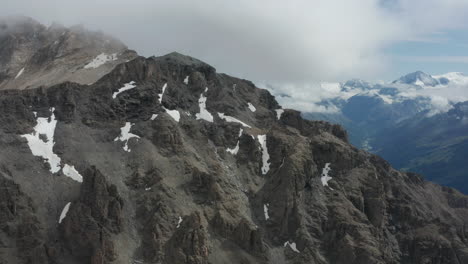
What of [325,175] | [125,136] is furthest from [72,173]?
[325,175]

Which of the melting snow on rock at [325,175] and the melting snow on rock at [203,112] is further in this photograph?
the melting snow on rock at [203,112]

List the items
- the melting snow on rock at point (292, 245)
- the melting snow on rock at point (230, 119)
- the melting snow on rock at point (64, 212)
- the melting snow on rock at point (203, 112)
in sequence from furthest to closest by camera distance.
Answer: the melting snow on rock at point (230, 119), the melting snow on rock at point (203, 112), the melting snow on rock at point (292, 245), the melting snow on rock at point (64, 212)

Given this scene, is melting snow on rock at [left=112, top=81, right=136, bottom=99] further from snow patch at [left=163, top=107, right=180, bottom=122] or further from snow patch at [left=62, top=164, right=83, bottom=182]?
snow patch at [left=62, top=164, right=83, bottom=182]

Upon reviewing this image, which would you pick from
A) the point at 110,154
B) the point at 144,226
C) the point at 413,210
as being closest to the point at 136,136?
the point at 110,154

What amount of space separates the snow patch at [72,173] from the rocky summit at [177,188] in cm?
41

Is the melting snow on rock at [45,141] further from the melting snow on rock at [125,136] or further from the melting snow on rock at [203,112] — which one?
the melting snow on rock at [203,112]

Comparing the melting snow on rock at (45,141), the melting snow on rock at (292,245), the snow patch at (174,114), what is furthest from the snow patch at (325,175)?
the melting snow on rock at (45,141)

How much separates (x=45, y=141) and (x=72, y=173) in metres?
16.7

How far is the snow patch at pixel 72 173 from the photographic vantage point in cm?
13475

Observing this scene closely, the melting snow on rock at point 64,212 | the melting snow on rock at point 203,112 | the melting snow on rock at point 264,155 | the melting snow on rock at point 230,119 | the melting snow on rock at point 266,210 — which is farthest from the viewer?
the melting snow on rock at point 230,119

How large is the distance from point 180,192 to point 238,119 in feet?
199

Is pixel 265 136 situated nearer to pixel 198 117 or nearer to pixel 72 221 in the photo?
pixel 198 117

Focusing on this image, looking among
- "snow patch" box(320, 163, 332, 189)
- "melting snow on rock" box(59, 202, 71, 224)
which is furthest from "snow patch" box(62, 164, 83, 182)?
"snow patch" box(320, 163, 332, 189)

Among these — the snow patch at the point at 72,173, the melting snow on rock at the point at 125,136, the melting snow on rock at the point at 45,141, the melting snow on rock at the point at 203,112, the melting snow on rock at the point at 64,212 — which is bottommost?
the melting snow on rock at the point at 64,212
